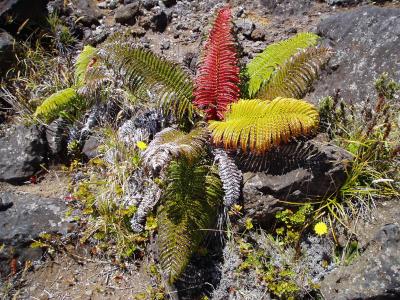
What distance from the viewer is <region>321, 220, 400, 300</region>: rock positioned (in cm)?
312

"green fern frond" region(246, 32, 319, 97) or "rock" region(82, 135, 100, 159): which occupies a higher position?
"green fern frond" region(246, 32, 319, 97)

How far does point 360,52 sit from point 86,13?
10.9 ft

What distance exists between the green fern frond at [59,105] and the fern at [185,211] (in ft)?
5.07

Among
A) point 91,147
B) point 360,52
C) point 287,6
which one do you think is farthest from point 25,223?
point 287,6

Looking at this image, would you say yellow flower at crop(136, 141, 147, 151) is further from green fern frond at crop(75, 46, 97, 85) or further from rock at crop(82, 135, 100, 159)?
Answer: green fern frond at crop(75, 46, 97, 85)

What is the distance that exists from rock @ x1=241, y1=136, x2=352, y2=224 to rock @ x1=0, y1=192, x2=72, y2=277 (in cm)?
168

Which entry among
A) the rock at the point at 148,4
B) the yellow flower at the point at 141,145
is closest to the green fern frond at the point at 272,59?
the yellow flower at the point at 141,145

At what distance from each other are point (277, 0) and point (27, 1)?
294 centimetres

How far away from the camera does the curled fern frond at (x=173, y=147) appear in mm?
3273

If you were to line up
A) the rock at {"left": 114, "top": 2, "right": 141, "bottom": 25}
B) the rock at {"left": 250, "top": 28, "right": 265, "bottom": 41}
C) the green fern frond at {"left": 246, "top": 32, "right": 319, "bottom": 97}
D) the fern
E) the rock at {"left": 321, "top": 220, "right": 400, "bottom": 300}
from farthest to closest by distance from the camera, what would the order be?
the rock at {"left": 114, "top": 2, "right": 141, "bottom": 25}, the rock at {"left": 250, "top": 28, "right": 265, "bottom": 41}, the green fern frond at {"left": 246, "top": 32, "right": 319, "bottom": 97}, the fern, the rock at {"left": 321, "top": 220, "right": 400, "bottom": 300}

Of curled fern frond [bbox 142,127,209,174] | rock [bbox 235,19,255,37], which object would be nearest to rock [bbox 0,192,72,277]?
curled fern frond [bbox 142,127,209,174]

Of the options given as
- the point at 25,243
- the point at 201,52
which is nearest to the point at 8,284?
the point at 25,243

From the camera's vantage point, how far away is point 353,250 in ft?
11.6

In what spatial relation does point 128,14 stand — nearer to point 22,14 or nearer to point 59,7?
point 59,7
